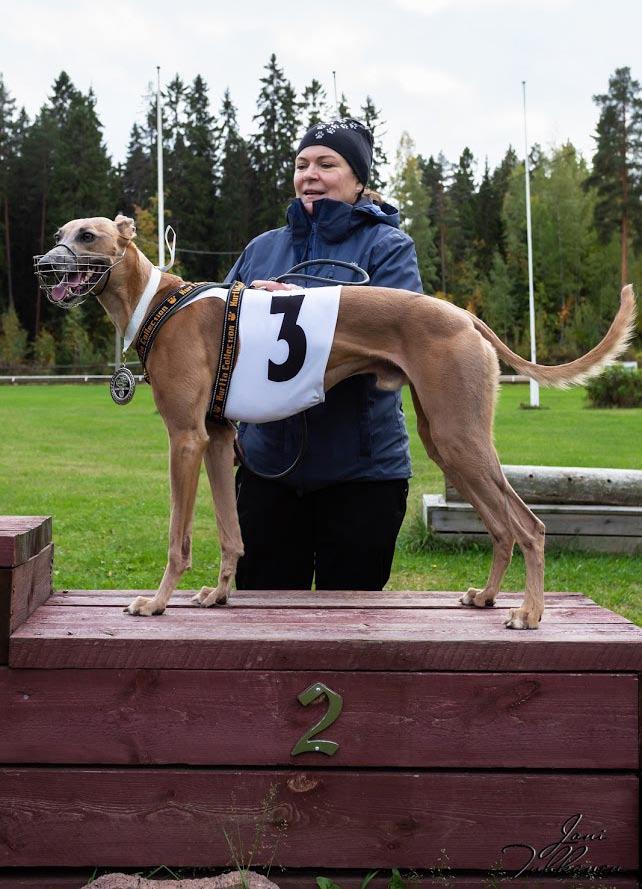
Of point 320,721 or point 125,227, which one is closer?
point 320,721

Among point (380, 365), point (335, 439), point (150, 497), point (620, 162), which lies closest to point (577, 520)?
point (335, 439)

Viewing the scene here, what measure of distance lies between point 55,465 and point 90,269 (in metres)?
11.5

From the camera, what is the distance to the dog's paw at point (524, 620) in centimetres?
319

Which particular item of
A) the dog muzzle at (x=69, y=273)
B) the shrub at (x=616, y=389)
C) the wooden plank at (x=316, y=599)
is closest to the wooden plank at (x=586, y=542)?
the wooden plank at (x=316, y=599)

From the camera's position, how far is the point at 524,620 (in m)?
3.20

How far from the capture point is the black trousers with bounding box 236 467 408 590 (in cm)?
434

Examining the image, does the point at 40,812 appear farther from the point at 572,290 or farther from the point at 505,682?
the point at 572,290

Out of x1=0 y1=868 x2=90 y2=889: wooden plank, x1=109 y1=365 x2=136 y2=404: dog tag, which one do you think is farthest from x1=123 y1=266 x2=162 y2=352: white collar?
x1=0 y1=868 x2=90 y2=889: wooden plank

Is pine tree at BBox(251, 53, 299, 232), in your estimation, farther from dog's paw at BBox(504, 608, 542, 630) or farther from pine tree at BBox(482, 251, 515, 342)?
dog's paw at BBox(504, 608, 542, 630)

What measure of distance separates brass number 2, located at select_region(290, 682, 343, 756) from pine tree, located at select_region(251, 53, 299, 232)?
57.9m

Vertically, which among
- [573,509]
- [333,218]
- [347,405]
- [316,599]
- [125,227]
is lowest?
[573,509]

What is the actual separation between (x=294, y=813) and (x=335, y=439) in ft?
5.70

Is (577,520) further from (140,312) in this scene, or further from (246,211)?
(246,211)

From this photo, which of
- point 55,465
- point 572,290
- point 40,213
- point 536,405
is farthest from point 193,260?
point 55,465
